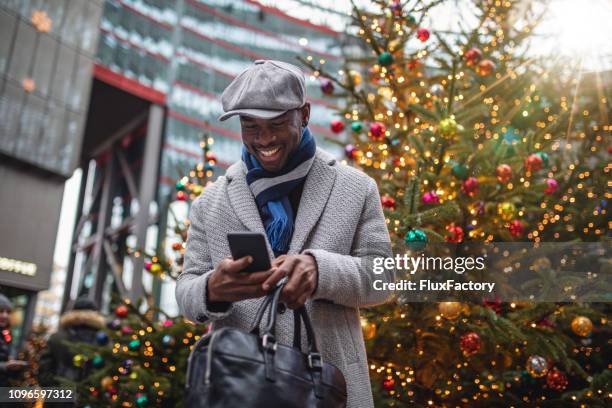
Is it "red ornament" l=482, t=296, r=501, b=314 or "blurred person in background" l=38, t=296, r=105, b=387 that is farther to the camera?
"blurred person in background" l=38, t=296, r=105, b=387

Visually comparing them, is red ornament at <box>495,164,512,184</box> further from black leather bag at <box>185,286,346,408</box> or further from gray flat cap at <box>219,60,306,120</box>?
black leather bag at <box>185,286,346,408</box>

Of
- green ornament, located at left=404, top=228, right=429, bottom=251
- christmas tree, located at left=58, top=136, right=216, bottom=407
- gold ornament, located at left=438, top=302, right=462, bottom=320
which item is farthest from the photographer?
christmas tree, located at left=58, top=136, right=216, bottom=407

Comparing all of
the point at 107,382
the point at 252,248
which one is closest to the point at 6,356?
the point at 107,382

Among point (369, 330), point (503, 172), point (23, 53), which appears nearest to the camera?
point (369, 330)

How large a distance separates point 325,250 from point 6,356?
4784 mm

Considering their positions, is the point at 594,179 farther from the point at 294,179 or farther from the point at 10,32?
the point at 10,32

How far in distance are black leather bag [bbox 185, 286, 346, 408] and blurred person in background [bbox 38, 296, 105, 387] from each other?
19.3ft

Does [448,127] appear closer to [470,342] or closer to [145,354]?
[470,342]

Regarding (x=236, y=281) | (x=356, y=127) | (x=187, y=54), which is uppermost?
(x=187, y=54)

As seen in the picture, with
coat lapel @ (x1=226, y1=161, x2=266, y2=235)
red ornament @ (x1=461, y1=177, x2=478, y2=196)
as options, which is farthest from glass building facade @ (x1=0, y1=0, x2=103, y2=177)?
coat lapel @ (x1=226, y1=161, x2=266, y2=235)

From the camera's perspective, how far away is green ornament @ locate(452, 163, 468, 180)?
3893 millimetres

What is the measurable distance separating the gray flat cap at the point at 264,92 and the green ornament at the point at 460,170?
240cm

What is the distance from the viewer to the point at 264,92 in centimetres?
161

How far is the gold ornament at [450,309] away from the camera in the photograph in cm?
345
